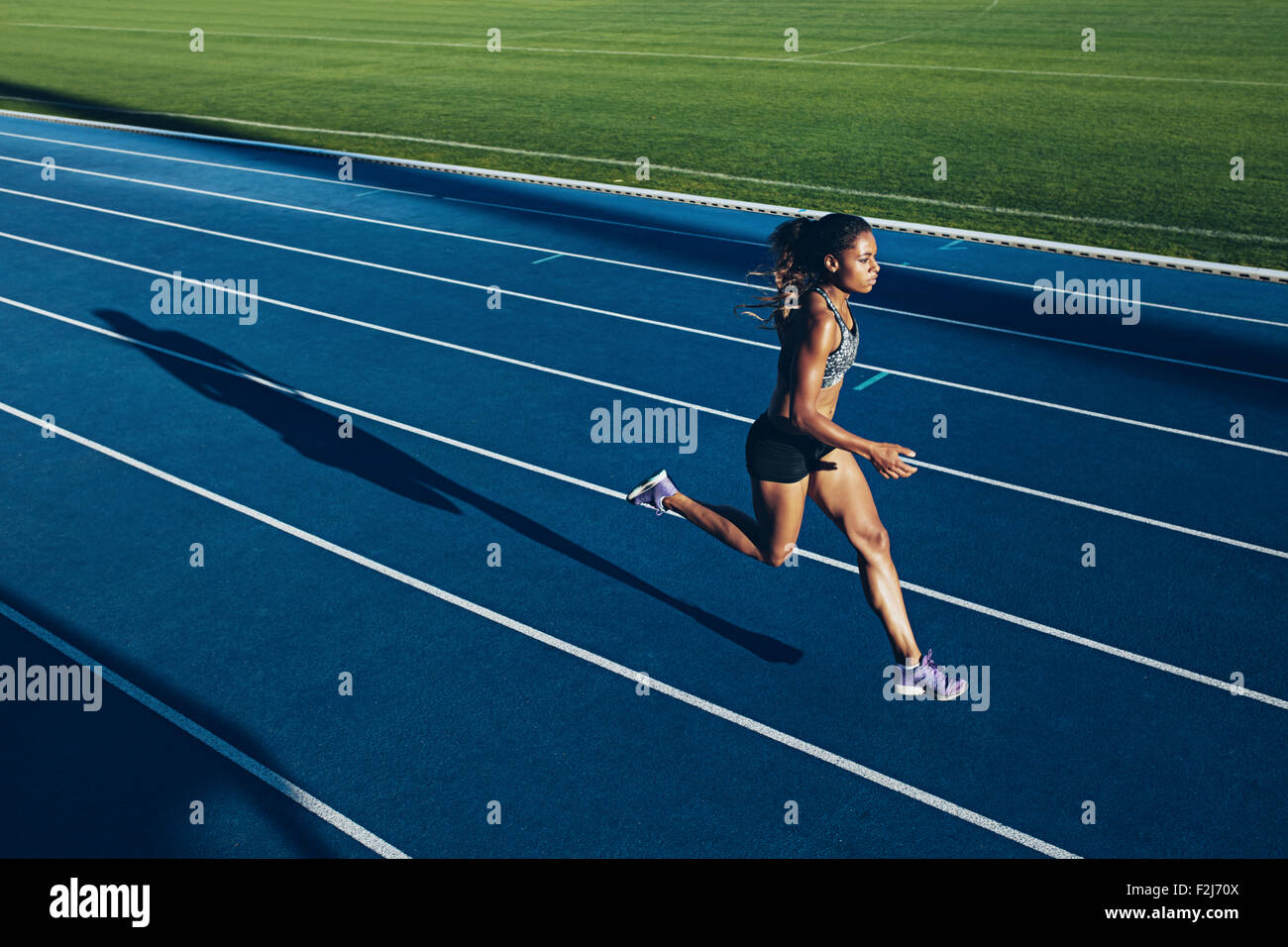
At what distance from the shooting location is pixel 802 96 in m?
22.7

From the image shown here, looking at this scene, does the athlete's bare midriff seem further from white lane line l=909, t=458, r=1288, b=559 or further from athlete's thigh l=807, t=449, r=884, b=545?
white lane line l=909, t=458, r=1288, b=559

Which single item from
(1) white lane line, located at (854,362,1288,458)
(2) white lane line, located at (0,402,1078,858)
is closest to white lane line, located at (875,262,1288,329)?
(1) white lane line, located at (854,362,1288,458)

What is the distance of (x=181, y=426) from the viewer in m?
8.73

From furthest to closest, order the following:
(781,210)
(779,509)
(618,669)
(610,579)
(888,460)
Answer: (781,210) < (610,579) < (618,669) < (779,509) < (888,460)

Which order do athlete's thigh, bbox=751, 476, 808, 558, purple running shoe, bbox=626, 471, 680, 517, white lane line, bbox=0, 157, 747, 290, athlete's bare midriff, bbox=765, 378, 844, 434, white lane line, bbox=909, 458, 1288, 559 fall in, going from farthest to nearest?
white lane line, bbox=0, 157, 747, 290, white lane line, bbox=909, 458, 1288, 559, purple running shoe, bbox=626, 471, 680, 517, athlete's thigh, bbox=751, 476, 808, 558, athlete's bare midriff, bbox=765, 378, 844, 434

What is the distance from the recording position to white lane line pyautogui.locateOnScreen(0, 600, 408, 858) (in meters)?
4.72

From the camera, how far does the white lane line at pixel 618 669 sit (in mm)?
4727

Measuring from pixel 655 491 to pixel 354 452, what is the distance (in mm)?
2915

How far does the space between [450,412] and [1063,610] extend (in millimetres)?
4964

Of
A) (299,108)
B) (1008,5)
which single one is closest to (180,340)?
(299,108)

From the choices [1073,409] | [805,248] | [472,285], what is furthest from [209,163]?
[805,248]

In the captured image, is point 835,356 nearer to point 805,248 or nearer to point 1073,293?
point 805,248
